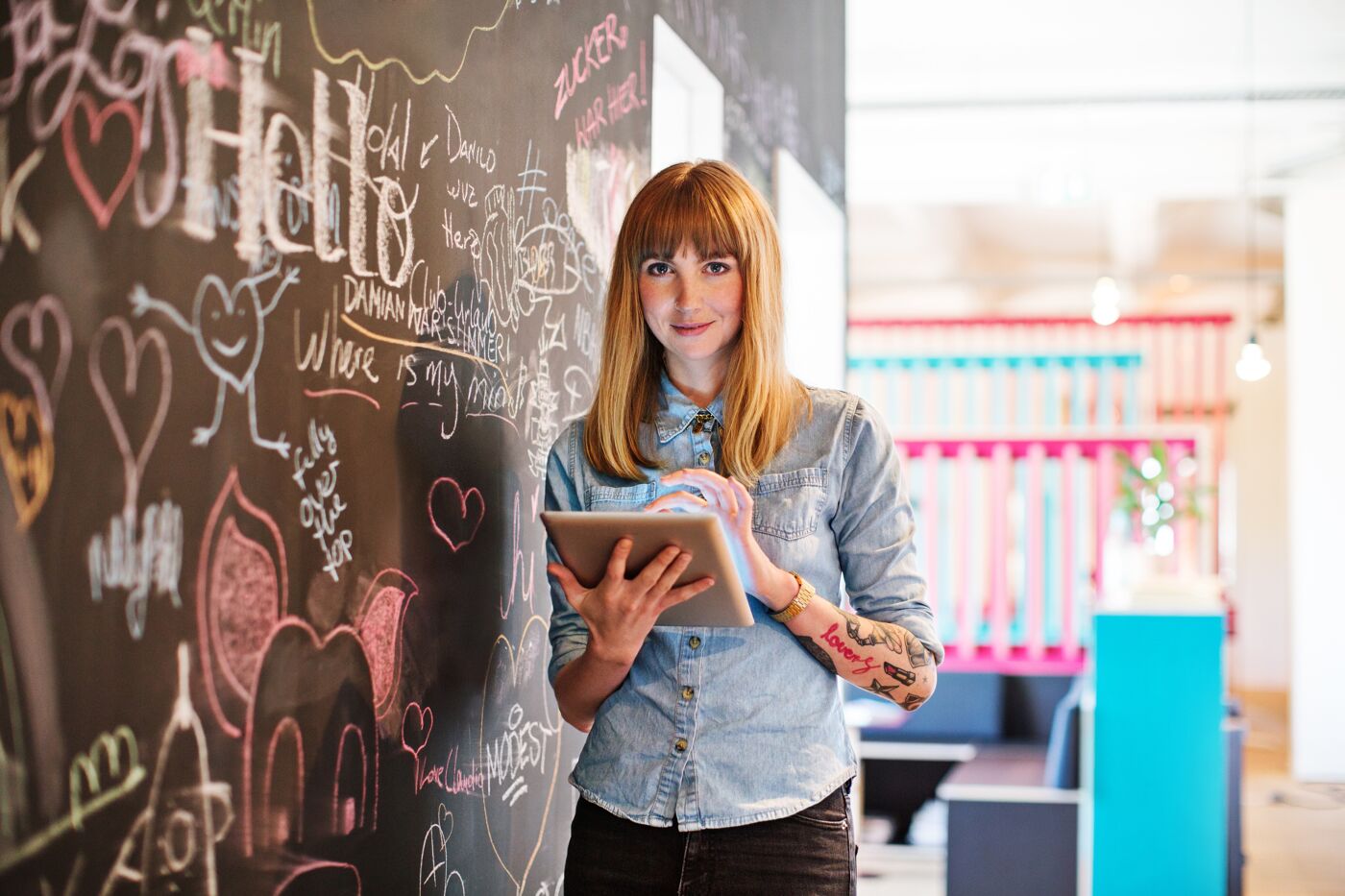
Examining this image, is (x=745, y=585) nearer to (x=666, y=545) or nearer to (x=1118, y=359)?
(x=666, y=545)

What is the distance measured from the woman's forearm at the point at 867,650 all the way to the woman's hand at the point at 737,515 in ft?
0.17

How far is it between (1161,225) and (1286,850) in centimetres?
563

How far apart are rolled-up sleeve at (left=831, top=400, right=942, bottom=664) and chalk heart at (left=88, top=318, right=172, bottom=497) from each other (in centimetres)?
80

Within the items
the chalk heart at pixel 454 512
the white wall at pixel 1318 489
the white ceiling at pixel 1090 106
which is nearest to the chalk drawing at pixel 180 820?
the chalk heart at pixel 454 512

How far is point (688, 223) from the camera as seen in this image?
158cm

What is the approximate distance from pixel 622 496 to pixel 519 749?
23.1 inches

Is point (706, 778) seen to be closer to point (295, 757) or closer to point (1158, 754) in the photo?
point (295, 757)

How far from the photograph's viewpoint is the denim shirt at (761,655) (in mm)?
1527

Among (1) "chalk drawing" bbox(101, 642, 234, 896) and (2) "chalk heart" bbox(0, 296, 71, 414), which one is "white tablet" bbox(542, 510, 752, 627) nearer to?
(1) "chalk drawing" bbox(101, 642, 234, 896)

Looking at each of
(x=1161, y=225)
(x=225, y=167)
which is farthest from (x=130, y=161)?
(x=1161, y=225)

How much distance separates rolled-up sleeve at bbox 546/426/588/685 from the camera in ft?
5.38

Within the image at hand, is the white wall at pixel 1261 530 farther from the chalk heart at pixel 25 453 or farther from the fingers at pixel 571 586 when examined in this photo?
the chalk heart at pixel 25 453

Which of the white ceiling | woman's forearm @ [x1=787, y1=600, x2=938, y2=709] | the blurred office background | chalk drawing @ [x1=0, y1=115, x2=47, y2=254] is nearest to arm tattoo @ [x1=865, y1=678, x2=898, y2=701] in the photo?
woman's forearm @ [x1=787, y1=600, x2=938, y2=709]

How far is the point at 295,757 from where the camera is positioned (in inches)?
53.6
